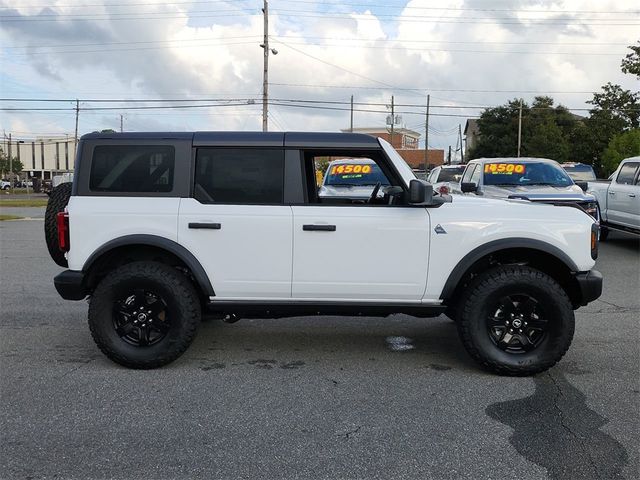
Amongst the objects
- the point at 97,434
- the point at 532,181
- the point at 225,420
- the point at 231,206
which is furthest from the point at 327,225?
the point at 532,181

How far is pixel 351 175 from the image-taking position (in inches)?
441

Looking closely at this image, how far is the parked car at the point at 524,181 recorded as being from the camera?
10438mm

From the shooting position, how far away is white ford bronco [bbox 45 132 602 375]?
4.48 metres

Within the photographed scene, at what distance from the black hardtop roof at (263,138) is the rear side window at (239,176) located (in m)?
0.06

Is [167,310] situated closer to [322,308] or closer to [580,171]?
[322,308]

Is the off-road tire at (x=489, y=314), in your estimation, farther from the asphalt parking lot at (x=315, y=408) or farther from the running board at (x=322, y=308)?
the running board at (x=322, y=308)

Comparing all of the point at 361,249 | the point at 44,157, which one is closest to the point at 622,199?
the point at 361,249

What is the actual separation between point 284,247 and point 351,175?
6.89 meters

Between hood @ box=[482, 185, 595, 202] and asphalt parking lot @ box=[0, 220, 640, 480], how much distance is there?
438 centimetres

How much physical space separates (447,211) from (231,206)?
1.69 meters

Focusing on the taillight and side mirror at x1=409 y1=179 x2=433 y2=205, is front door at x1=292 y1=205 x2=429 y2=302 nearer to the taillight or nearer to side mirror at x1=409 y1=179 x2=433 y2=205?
side mirror at x1=409 y1=179 x2=433 y2=205

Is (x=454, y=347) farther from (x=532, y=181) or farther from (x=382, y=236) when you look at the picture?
(x=532, y=181)

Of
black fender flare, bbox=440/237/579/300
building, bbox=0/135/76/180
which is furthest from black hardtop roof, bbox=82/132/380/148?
building, bbox=0/135/76/180

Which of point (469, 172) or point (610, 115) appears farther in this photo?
point (610, 115)
